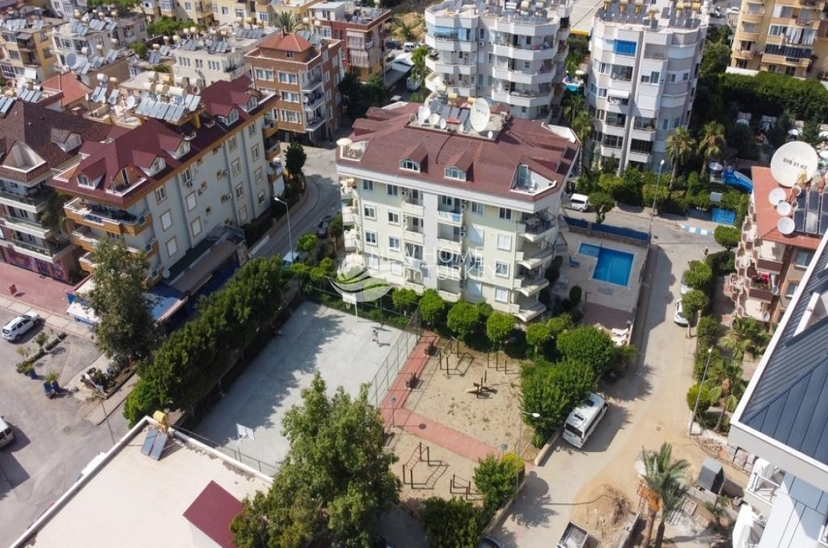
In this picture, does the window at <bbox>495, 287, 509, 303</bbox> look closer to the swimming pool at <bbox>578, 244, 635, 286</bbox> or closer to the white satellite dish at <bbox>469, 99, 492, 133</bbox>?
the swimming pool at <bbox>578, 244, 635, 286</bbox>

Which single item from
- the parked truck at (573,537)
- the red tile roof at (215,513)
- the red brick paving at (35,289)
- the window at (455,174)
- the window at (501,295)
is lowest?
the parked truck at (573,537)

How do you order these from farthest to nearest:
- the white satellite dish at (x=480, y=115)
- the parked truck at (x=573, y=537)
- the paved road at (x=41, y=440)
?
the white satellite dish at (x=480, y=115)
the paved road at (x=41, y=440)
the parked truck at (x=573, y=537)

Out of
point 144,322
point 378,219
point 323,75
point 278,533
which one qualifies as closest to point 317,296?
point 378,219

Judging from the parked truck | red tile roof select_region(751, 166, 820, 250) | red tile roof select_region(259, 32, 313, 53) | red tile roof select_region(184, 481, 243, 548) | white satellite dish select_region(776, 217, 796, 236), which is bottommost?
the parked truck

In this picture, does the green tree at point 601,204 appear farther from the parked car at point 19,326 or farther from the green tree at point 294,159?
the parked car at point 19,326

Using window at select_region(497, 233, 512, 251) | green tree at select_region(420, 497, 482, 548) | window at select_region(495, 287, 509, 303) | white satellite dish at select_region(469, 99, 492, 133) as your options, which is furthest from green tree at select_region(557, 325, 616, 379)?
white satellite dish at select_region(469, 99, 492, 133)

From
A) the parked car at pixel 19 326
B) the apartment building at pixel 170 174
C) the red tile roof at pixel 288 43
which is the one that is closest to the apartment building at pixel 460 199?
the apartment building at pixel 170 174

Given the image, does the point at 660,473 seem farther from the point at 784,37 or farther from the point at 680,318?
the point at 784,37

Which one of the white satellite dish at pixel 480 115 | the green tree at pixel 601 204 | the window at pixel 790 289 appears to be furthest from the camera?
the green tree at pixel 601 204
